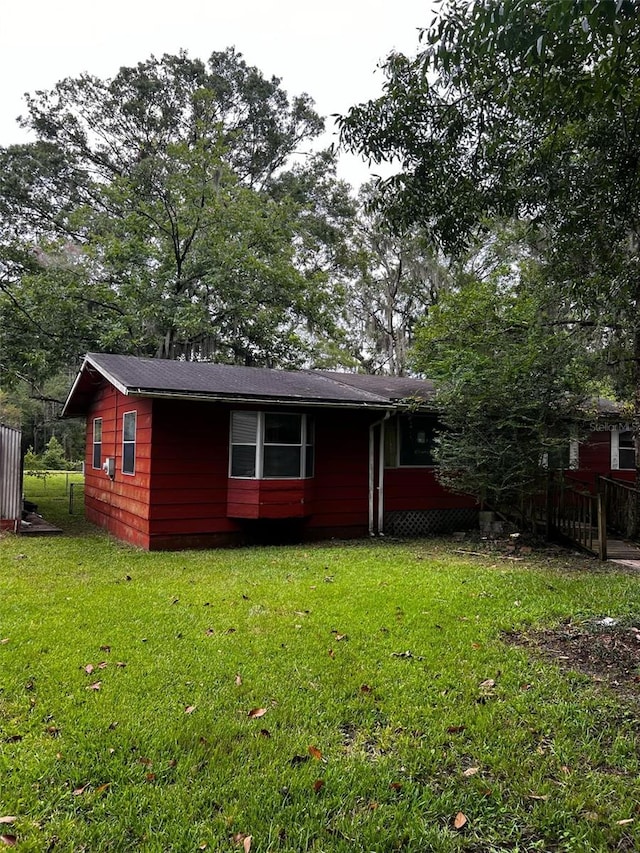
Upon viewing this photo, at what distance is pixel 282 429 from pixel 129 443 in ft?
9.85

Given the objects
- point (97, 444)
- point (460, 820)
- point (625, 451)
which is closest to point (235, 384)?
point (97, 444)

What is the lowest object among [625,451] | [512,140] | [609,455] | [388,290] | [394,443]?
[609,455]

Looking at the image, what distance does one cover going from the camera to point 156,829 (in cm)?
215

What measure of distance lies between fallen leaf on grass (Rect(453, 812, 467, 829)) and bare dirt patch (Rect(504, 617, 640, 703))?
1.66 meters

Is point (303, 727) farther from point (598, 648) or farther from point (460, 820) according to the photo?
point (598, 648)

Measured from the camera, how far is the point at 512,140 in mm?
5844

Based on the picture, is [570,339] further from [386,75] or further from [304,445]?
[386,75]

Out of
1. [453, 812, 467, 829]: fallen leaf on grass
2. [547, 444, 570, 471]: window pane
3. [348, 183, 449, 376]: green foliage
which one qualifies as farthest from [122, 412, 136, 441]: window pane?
[348, 183, 449, 376]: green foliage

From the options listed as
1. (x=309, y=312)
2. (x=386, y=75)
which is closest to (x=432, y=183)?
(x=386, y=75)

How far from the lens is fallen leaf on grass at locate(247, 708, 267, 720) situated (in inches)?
120

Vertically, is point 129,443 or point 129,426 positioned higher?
point 129,426

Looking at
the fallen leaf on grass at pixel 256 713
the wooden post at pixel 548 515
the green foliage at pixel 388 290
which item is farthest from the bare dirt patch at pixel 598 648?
the green foliage at pixel 388 290

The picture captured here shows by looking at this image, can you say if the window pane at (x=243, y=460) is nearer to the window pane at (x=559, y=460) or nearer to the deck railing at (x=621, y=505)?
the window pane at (x=559, y=460)

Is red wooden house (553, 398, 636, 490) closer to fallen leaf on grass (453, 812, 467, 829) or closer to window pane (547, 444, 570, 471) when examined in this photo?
window pane (547, 444, 570, 471)
